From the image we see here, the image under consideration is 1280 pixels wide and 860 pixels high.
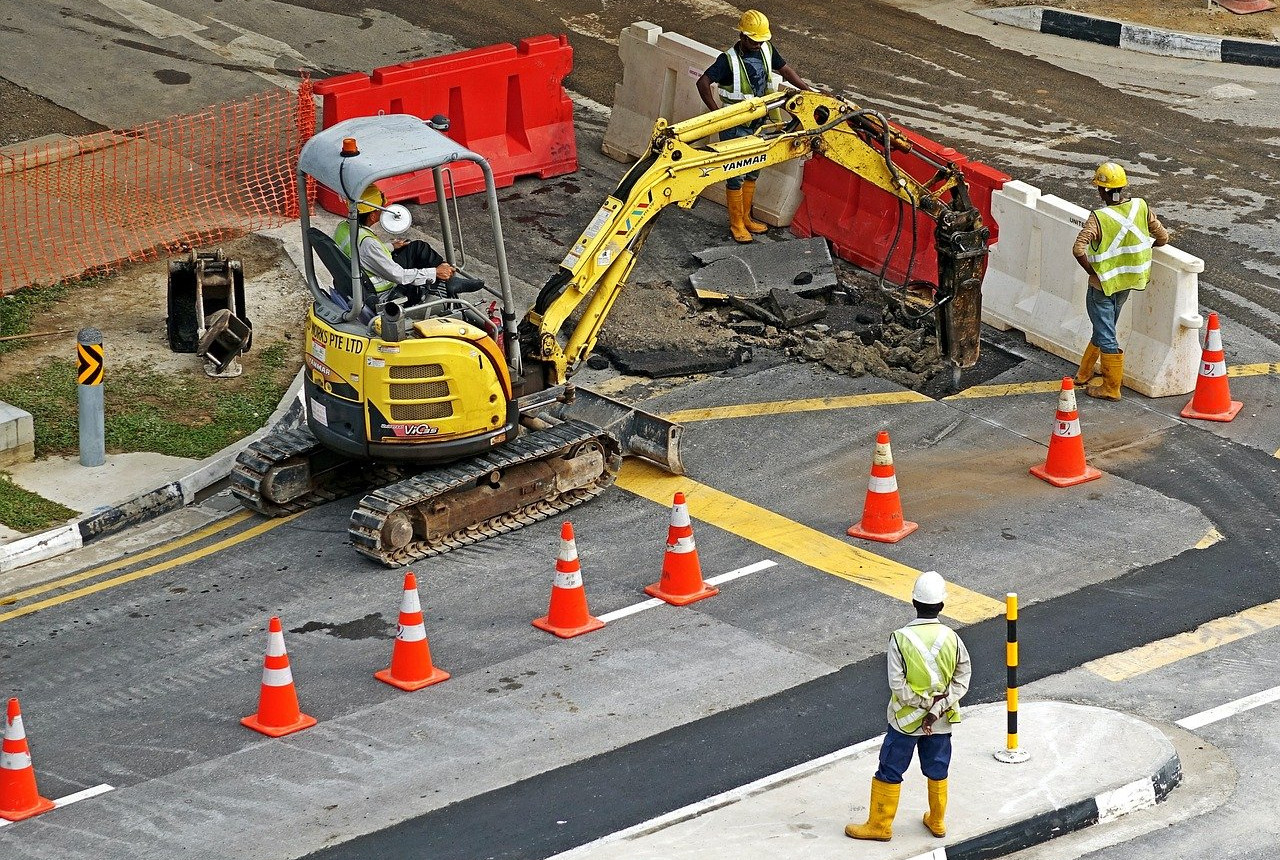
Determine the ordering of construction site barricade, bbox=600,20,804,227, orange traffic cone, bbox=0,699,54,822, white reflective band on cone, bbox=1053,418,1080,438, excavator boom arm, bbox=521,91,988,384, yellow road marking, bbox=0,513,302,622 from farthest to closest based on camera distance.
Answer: construction site barricade, bbox=600,20,804,227 → excavator boom arm, bbox=521,91,988,384 → white reflective band on cone, bbox=1053,418,1080,438 → yellow road marking, bbox=0,513,302,622 → orange traffic cone, bbox=0,699,54,822

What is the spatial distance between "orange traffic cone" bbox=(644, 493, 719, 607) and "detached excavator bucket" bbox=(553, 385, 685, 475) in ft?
5.71

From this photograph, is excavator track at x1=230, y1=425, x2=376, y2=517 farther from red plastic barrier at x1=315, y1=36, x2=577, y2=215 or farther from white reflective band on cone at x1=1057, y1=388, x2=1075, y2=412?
red plastic barrier at x1=315, y1=36, x2=577, y2=215

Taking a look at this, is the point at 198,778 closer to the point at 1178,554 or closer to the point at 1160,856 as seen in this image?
the point at 1160,856

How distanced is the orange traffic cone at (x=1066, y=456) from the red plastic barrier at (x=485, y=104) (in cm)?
732

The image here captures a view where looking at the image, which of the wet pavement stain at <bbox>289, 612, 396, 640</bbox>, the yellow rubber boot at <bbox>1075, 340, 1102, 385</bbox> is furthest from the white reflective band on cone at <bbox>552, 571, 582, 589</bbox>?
the yellow rubber boot at <bbox>1075, 340, 1102, 385</bbox>

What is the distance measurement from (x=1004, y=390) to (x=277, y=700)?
6938 mm

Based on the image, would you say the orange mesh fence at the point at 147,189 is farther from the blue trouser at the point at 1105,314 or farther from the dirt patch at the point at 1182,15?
the dirt patch at the point at 1182,15

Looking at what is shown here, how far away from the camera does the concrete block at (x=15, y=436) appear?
14227mm

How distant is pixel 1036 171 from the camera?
1961cm

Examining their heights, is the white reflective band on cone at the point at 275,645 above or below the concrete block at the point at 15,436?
above

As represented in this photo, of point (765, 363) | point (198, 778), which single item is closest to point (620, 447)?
point (765, 363)

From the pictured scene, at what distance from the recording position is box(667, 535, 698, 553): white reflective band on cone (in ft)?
40.1

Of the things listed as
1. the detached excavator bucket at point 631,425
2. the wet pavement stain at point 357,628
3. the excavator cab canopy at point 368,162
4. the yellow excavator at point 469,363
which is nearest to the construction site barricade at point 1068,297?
the yellow excavator at point 469,363

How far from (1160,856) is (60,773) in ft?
18.7
